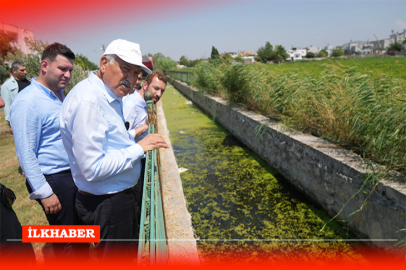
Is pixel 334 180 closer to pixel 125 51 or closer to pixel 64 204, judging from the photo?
pixel 125 51

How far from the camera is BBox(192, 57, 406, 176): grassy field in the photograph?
235 centimetres

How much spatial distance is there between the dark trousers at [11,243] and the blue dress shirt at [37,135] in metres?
0.19

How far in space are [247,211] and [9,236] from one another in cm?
246

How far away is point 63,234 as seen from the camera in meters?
1.82

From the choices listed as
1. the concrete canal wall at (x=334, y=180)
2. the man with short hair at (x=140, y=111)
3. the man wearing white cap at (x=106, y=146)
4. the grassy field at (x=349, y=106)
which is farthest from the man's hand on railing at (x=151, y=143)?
the grassy field at (x=349, y=106)

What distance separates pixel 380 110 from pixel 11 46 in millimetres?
19834

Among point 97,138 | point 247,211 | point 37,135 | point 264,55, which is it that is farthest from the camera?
point 264,55

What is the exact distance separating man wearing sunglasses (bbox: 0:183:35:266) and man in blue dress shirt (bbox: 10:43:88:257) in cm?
16

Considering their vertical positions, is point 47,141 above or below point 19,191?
above

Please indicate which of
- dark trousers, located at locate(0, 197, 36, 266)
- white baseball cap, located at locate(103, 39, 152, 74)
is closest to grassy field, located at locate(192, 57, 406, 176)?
white baseball cap, located at locate(103, 39, 152, 74)

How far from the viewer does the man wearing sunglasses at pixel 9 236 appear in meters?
1.47

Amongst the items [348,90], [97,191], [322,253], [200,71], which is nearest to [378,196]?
[322,253]

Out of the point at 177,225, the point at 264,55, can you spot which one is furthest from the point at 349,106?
the point at 264,55

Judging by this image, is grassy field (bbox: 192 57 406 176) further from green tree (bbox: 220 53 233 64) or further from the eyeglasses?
the eyeglasses
